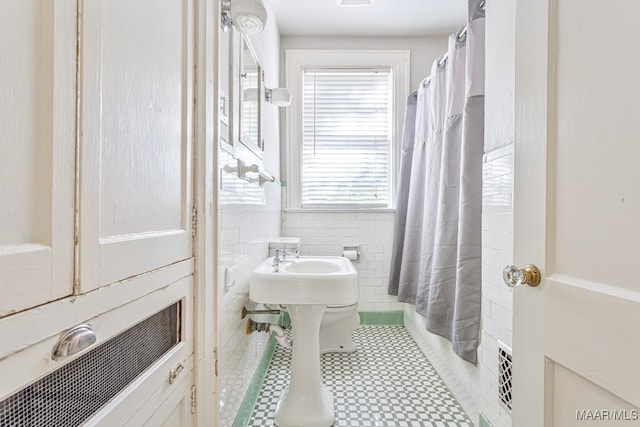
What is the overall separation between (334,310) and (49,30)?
6.74 feet

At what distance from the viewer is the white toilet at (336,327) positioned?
2.21 m

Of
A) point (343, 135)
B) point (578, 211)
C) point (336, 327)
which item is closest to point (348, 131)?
point (343, 135)

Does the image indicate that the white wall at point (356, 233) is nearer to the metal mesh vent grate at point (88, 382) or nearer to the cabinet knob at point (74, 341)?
the metal mesh vent grate at point (88, 382)

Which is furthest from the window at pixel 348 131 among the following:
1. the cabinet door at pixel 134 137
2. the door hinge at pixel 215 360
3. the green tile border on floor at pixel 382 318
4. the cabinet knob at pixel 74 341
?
the cabinet knob at pixel 74 341

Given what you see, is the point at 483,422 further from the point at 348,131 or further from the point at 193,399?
the point at 348,131

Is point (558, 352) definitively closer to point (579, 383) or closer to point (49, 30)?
point (579, 383)

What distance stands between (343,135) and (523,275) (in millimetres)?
2251

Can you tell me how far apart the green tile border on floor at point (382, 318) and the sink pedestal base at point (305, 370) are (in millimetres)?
1246

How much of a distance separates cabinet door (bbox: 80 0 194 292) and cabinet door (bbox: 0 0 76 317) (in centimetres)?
3

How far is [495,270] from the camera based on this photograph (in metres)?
1.27

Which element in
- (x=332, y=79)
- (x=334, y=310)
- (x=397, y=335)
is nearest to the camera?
(x=334, y=310)

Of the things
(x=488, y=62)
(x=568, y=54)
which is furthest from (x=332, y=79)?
(x=568, y=54)

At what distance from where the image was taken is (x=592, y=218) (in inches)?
23.1

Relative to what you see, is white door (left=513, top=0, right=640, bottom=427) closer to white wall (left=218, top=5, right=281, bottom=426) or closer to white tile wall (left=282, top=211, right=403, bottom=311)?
white wall (left=218, top=5, right=281, bottom=426)
